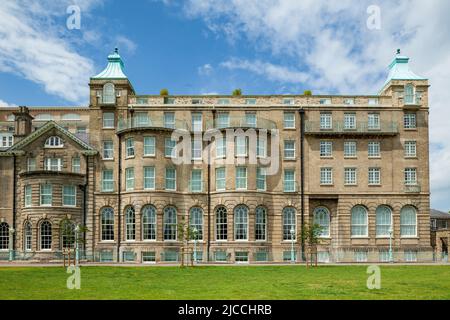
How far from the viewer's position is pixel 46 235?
52.8m

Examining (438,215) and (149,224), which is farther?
Answer: (438,215)

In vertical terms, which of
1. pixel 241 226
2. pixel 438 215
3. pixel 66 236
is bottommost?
pixel 66 236

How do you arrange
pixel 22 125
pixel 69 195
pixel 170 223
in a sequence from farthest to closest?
pixel 22 125 < pixel 69 195 < pixel 170 223

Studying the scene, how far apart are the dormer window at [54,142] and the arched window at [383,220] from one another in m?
31.5

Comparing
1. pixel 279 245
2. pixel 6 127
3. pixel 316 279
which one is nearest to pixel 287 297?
pixel 316 279

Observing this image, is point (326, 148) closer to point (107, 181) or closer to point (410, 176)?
point (410, 176)

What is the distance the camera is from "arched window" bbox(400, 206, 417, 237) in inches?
2157

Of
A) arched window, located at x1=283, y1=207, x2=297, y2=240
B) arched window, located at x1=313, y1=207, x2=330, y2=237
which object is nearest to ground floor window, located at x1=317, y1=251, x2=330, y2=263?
arched window, located at x1=313, y1=207, x2=330, y2=237

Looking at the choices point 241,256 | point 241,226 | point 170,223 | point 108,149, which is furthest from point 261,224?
point 108,149

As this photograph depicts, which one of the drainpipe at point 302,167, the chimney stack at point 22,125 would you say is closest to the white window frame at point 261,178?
the drainpipe at point 302,167

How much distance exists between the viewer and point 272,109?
55.4 meters

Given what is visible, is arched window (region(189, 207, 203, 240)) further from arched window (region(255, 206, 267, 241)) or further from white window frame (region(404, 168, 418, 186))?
white window frame (region(404, 168, 418, 186))

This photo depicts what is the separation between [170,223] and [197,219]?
2694 mm

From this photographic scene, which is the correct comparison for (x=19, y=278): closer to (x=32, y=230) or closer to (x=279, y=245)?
(x=32, y=230)
